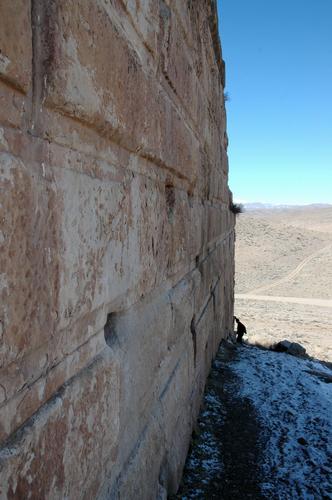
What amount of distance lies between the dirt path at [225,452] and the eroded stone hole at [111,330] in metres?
1.53

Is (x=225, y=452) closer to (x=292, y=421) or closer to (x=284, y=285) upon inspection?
(x=292, y=421)

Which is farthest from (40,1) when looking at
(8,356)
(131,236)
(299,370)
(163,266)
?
(299,370)

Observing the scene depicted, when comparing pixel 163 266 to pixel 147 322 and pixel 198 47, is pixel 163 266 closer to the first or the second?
pixel 147 322

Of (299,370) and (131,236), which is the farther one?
(299,370)

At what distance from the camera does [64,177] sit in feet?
4.01

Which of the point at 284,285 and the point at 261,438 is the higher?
the point at 261,438

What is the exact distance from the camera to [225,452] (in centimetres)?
352

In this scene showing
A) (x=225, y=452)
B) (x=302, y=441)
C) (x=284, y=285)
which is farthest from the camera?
(x=284, y=285)

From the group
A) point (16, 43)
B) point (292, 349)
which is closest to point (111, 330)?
point (16, 43)

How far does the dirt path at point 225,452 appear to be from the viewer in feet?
9.76

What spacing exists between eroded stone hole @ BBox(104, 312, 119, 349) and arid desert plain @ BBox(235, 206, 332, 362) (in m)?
9.69

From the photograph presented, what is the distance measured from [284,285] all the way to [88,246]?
87.6 feet

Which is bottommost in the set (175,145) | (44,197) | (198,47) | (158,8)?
(44,197)

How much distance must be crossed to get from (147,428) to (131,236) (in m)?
0.93
